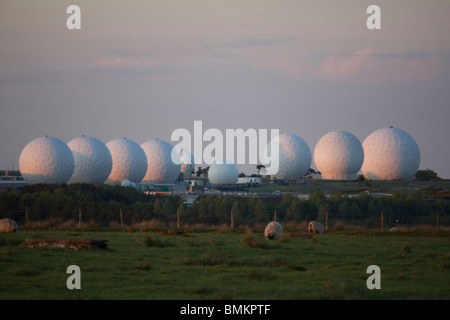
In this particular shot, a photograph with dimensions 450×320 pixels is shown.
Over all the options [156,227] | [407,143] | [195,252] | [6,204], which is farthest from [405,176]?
[195,252]

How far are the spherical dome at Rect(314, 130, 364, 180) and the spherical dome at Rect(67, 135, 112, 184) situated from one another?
98.6 ft

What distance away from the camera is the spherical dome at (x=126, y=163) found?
8475 cm

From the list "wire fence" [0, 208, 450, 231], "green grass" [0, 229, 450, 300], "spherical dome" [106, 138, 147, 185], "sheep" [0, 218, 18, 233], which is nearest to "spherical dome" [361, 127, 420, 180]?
"spherical dome" [106, 138, 147, 185]

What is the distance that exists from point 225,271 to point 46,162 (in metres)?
57.9

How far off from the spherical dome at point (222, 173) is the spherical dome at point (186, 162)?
→ 577 inches

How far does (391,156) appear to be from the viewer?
3548 inches

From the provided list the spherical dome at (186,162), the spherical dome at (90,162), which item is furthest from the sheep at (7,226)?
the spherical dome at (186,162)

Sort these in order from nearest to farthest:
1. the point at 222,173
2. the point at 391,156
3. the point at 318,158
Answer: the point at 391,156 < the point at 222,173 < the point at 318,158

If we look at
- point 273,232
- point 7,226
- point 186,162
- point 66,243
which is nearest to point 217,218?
point 7,226

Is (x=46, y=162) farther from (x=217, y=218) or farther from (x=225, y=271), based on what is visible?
(x=225, y=271)
